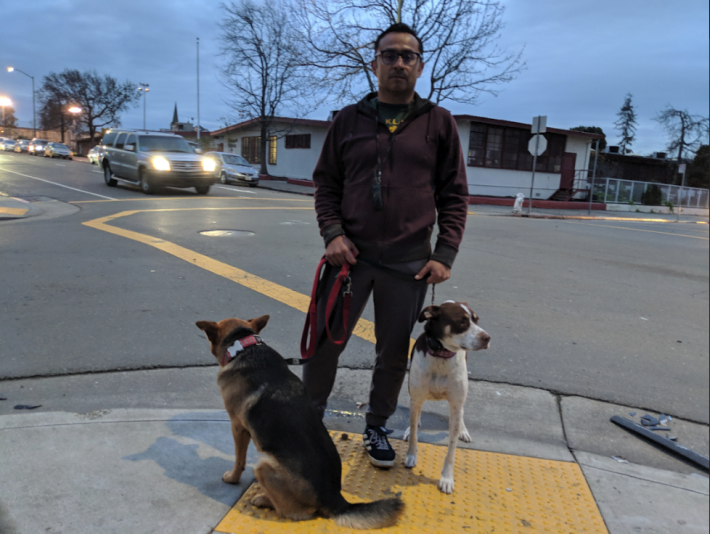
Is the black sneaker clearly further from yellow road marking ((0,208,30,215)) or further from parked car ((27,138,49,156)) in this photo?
parked car ((27,138,49,156))

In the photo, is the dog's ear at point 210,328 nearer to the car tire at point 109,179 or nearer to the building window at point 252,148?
Result: the car tire at point 109,179

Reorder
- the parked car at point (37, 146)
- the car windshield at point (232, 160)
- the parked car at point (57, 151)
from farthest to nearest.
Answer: the parked car at point (37, 146) < the parked car at point (57, 151) < the car windshield at point (232, 160)

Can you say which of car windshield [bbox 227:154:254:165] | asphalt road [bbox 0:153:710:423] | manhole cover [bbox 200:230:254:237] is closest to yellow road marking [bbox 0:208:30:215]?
asphalt road [bbox 0:153:710:423]

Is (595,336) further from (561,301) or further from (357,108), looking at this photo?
(357,108)

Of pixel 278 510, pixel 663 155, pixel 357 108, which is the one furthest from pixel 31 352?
pixel 663 155

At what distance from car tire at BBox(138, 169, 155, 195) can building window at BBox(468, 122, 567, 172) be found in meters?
17.2

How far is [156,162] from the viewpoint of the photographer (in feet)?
51.1

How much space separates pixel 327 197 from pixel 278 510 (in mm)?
1573

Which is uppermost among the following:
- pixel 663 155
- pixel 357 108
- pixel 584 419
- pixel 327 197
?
pixel 663 155

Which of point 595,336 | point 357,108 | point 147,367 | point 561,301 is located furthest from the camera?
point 561,301

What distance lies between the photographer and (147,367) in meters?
3.77

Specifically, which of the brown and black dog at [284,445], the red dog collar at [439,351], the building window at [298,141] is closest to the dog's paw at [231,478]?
the brown and black dog at [284,445]

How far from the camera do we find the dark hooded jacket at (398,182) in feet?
8.57

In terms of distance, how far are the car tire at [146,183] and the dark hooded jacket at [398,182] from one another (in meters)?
14.4
